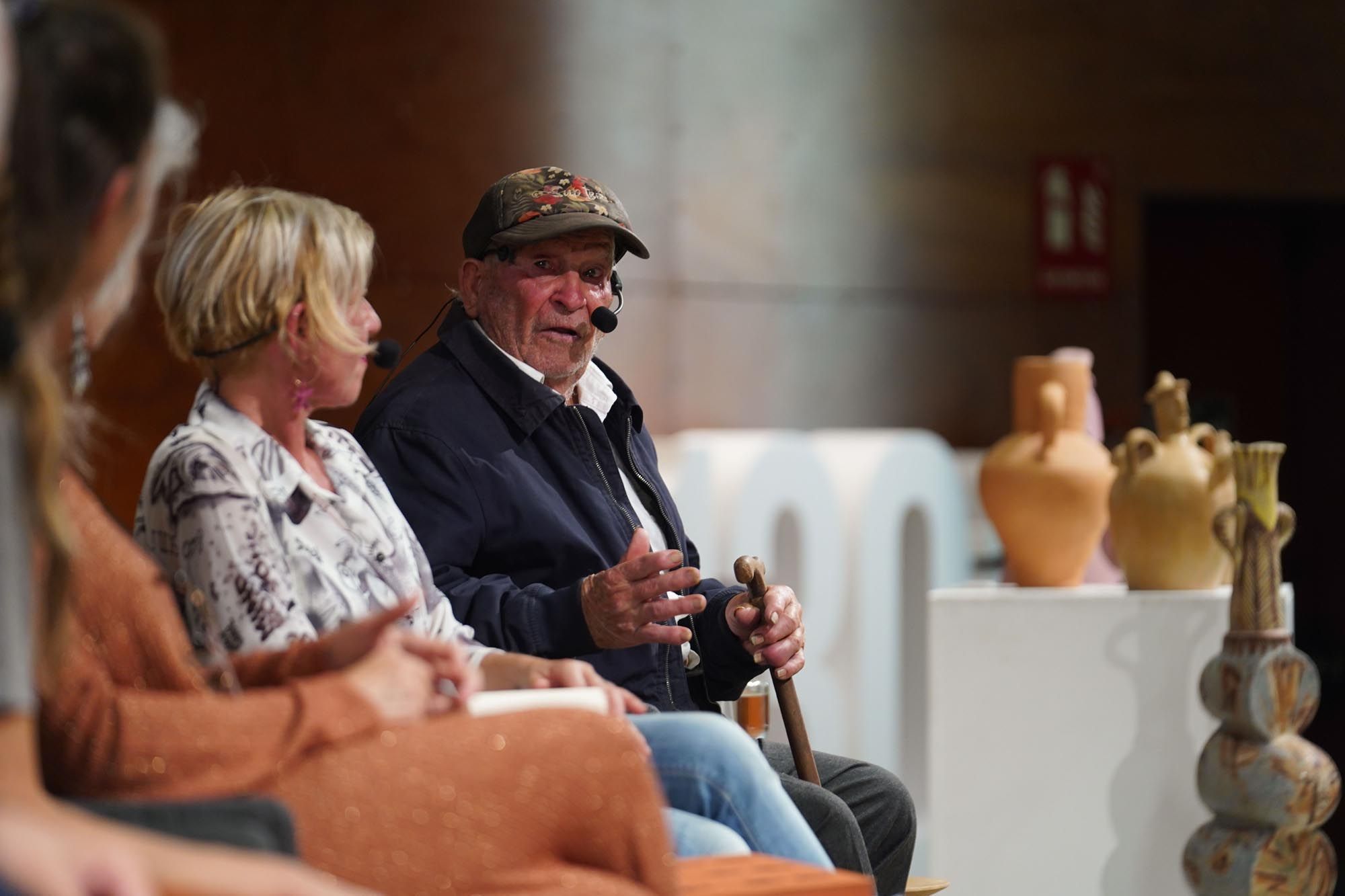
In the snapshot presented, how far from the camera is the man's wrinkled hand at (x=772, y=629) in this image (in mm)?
2566

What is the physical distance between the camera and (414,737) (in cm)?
142

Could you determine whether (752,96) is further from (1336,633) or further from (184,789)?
(184,789)

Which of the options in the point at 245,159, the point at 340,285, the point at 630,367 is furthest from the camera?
the point at 630,367

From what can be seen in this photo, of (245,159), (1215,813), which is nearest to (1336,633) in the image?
(1215,813)

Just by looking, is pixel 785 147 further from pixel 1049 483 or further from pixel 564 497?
pixel 564 497

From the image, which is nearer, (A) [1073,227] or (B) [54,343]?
(B) [54,343]

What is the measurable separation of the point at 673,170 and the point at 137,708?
3.65 meters

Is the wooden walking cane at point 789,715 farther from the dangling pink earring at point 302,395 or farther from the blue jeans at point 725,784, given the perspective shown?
the dangling pink earring at point 302,395

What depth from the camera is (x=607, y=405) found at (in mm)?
2807

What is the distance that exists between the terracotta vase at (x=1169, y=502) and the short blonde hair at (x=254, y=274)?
7.15 feet

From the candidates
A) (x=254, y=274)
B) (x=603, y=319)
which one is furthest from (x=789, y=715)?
(x=254, y=274)

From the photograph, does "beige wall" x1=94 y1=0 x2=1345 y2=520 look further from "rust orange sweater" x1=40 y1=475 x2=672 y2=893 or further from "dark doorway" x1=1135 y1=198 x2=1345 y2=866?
"rust orange sweater" x1=40 y1=475 x2=672 y2=893

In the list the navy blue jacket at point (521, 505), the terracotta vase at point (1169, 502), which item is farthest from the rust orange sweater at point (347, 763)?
the terracotta vase at point (1169, 502)

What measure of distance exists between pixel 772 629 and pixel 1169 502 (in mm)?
1376
